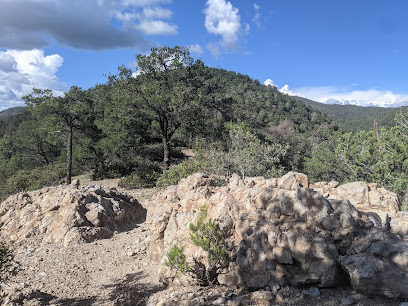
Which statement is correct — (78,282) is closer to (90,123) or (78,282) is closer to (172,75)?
(90,123)

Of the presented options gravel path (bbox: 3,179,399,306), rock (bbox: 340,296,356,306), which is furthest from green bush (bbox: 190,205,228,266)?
rock (bbox: 340,296,356,306)

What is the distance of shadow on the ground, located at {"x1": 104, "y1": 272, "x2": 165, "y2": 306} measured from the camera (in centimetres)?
664

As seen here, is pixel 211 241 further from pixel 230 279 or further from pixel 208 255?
pixel 230 279

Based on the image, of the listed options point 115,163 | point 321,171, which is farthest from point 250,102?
point 115,163

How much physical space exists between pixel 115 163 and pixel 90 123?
406cm

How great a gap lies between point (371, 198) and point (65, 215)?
35.8 ft

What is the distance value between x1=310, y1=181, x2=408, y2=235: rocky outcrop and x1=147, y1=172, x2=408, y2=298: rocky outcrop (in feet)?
3.80

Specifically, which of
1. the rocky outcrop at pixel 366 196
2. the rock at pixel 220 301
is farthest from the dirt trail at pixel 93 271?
the rocky outcrop at pixel 366 196

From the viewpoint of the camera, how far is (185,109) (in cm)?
1805

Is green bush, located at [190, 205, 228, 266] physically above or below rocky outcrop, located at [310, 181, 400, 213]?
below

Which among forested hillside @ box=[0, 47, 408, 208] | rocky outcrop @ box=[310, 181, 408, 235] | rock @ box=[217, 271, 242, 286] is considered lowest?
rock @ box=[217, 271, 242, 286]

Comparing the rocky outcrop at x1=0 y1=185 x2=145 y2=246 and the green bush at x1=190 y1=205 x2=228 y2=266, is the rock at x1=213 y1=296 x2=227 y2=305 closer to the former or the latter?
the green bush at x1=190 y1=205 x2=228 y2=266

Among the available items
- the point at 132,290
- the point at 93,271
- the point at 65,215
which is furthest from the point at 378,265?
the point at 65,215

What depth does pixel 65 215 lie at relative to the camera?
434 inches
